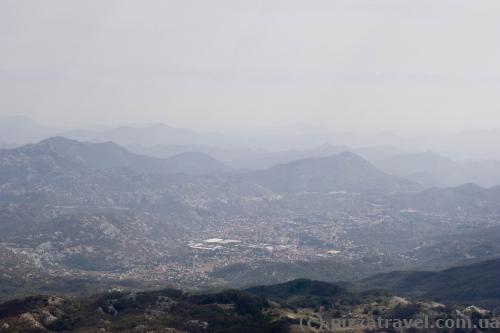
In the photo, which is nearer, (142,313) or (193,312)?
(142,313)

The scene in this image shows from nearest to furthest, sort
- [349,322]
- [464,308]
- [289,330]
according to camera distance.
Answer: [289,330]
[349,322]
[464,308]

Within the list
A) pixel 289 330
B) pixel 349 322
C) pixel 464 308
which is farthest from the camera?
pixel 464 308

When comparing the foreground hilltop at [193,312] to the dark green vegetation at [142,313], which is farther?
the foreground hilltop at [193,312]

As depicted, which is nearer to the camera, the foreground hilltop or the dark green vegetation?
the dark green vegetation

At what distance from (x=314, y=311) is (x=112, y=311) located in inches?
2477

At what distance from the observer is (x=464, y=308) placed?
181625 millimetres

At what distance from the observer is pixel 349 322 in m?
169

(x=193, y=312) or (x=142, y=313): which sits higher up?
(x=142, y=313)

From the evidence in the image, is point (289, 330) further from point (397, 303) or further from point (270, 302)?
point (397, 303)

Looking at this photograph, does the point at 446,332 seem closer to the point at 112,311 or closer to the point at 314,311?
the point at 314,311

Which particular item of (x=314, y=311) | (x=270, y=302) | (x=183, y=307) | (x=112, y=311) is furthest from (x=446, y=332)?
(x=112, y=311)

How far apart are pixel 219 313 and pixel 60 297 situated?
178 feet

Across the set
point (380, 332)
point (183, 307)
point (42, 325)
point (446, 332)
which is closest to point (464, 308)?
point (446, 332)

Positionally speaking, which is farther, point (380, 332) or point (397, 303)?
point (397, 303)
